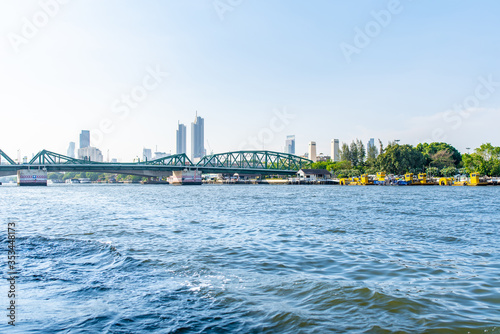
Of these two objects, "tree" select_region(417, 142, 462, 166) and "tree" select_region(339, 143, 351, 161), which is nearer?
"tree" select_region(417, 142, 462, 166)

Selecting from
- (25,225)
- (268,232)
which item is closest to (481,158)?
(268,232)

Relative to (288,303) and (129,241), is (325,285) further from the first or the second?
(129,241)

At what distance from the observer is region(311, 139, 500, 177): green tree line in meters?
105

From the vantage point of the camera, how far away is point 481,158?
342 ft

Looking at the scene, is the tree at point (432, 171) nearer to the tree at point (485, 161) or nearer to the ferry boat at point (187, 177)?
the tree at point (485, 161)

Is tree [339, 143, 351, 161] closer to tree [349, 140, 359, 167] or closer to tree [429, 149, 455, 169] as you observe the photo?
tree [349, 140, 359, 167]

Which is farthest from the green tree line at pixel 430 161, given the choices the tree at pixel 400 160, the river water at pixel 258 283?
the river water at pixel 258 283

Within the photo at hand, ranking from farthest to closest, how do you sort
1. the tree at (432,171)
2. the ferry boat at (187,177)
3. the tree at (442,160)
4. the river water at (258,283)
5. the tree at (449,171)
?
the ferry boat at (187,177) → the tree at (442,160) → the tree at (432,171) → the tree at (449,171) → the river water at (258,283)

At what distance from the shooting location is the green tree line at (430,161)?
105 m

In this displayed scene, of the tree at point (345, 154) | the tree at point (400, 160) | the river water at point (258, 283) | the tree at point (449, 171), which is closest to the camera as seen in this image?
the river water at point (258, 283)

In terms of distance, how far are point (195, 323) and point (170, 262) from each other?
514 centimetres

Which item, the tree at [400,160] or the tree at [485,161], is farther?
the tree at [400,160]

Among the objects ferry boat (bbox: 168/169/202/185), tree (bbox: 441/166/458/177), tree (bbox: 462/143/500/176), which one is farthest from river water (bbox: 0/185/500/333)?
ferry boat (bbox: 168/169/202/185)

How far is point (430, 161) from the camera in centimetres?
13012
